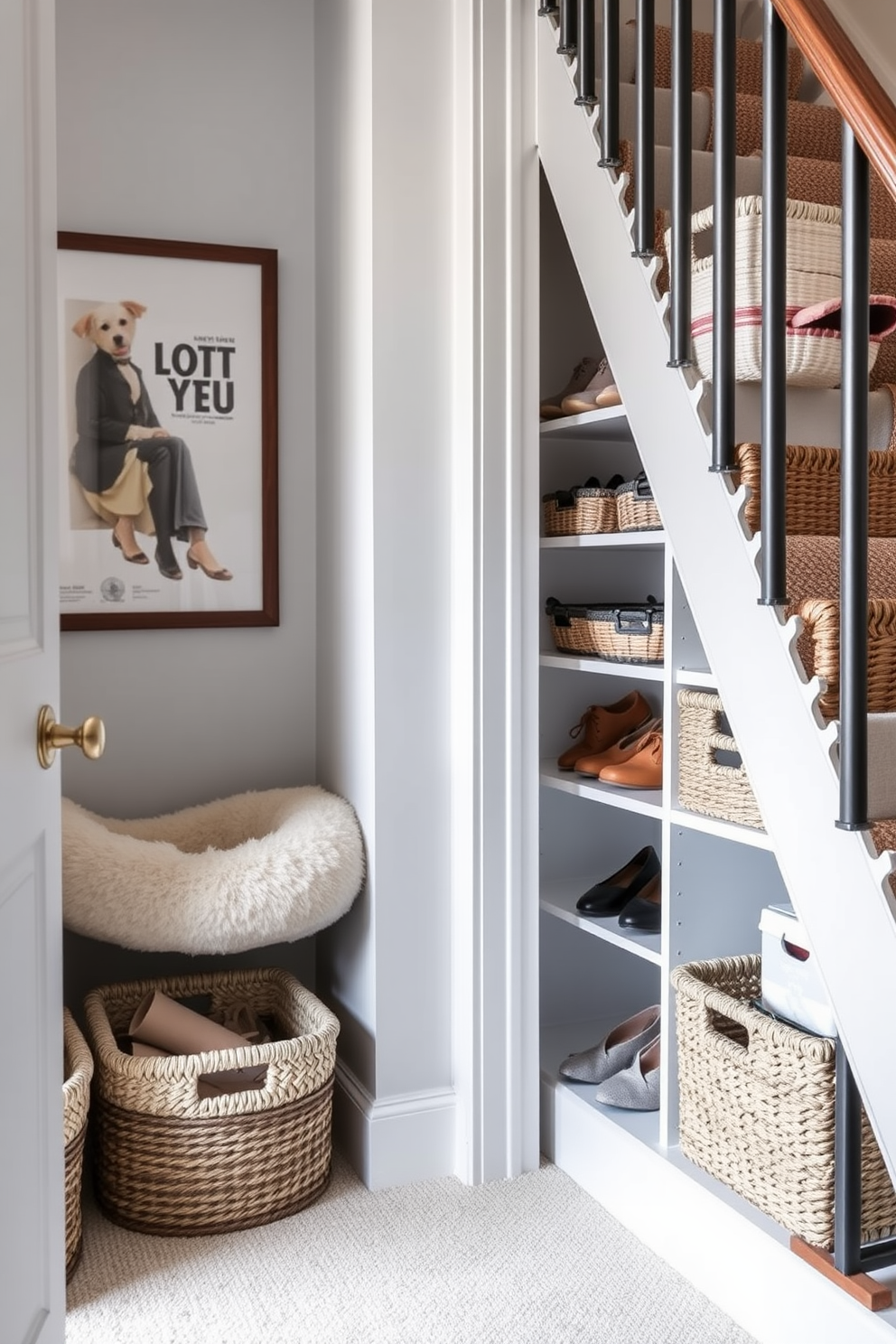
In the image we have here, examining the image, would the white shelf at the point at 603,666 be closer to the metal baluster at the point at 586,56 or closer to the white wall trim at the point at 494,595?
the white wall trim at the point at 494,595

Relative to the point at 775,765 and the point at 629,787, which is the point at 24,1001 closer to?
the point at 775,765

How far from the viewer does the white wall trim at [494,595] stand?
2.21m

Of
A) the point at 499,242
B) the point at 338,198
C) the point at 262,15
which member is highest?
the point at 262,15

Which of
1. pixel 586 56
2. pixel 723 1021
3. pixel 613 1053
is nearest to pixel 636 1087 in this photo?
pixel 613 1053

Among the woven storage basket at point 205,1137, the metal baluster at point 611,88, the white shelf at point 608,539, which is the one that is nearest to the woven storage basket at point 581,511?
the white shelf at point 608,539

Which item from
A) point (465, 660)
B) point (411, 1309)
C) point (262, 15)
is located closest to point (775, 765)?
point (465, 660)

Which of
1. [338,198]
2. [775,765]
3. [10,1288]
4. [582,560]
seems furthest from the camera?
[582,560]

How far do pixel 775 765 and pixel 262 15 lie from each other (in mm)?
2031

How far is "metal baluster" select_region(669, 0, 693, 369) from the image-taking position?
5.41 ft

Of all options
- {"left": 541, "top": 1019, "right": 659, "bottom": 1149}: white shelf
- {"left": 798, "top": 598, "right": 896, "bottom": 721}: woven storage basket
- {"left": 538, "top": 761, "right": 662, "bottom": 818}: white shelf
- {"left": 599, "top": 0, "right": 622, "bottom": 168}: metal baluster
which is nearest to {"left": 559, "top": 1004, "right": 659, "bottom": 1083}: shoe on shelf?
{"left": 541, "top": 1019, "right": 659, "bottom": 1149}: white shelf

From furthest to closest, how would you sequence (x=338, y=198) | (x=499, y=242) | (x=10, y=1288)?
(x=338, y=198) → (x=499, y=242) → (x=10, y=1288)

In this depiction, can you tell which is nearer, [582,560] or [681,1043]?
[681,1043]

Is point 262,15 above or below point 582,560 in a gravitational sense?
above

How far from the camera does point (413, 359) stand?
2.27 meters
